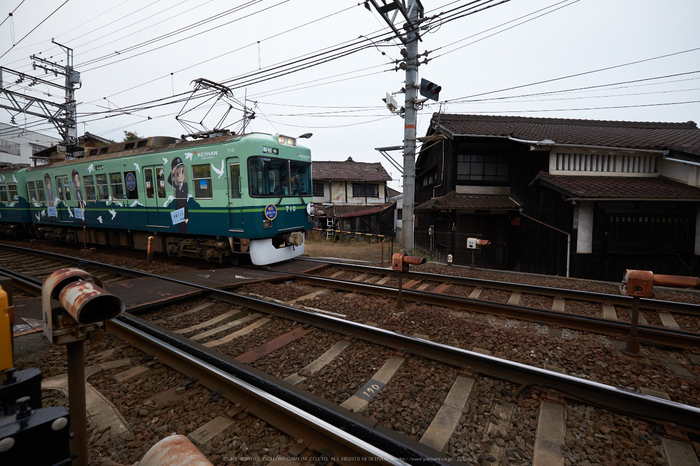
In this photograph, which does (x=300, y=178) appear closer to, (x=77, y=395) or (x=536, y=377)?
(x=536, y=377)

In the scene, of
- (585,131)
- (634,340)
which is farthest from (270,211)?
(585,131)

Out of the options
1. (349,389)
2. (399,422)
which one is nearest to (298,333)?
(349,389)

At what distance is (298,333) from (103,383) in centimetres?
222

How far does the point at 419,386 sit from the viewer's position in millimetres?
3426

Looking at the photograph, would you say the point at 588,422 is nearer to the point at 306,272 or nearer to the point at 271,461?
the point at 271,461

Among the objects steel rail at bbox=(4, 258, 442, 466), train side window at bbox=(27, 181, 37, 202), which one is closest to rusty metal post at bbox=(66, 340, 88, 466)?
steel rail at bbox=(4, 258, 442, 466)

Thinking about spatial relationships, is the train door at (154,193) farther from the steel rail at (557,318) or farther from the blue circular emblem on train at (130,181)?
the steel rail at (557,318)

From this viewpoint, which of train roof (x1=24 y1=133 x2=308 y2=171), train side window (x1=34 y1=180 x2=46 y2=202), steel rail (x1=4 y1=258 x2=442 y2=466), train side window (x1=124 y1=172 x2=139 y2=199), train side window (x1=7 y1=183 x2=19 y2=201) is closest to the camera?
steel rail (x1=4 y1=258 x2=442 y2=466)

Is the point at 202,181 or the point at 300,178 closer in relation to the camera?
the point at 202,181

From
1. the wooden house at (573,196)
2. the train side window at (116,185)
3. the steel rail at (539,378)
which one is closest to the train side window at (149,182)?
the train side window at (116,185)

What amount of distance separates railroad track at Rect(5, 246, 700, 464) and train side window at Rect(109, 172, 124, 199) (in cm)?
805

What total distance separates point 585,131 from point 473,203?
6074mm

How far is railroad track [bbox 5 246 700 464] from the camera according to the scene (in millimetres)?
2725

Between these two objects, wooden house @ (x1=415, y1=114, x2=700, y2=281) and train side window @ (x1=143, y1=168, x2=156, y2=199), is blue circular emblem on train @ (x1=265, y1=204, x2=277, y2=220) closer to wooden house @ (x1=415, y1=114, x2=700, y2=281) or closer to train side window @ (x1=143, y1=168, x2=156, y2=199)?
train side window @ (x1=143, y1=168, x2=156, y2=199)
